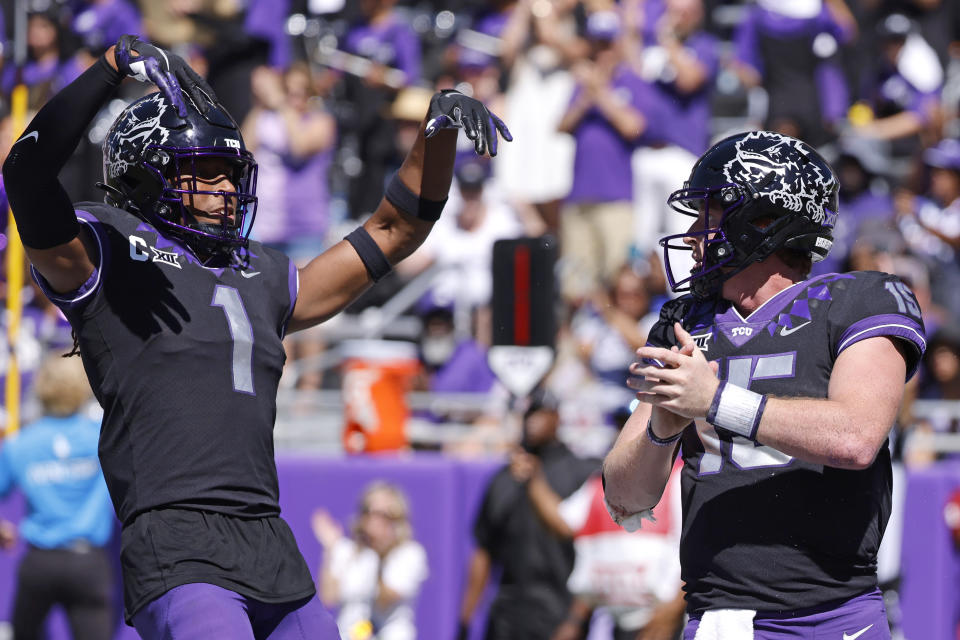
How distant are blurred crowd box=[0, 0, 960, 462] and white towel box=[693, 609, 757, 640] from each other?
4.74 meters

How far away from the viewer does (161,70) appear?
3562 millimetres

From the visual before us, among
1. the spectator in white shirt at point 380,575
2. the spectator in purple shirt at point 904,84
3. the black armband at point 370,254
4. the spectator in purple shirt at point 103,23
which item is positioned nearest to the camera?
the black armband at point 370,254

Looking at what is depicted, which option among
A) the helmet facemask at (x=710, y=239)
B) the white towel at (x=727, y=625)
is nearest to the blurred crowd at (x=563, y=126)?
the helmet facemask at (x=710, y=239)

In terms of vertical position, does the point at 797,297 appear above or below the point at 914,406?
→ above

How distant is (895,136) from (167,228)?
7634 mm

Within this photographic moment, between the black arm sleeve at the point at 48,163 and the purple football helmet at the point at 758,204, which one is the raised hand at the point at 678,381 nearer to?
the purple football helmet at the point at 758,204

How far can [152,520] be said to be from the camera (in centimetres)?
364

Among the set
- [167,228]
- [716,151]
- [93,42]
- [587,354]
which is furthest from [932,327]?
[93,42]

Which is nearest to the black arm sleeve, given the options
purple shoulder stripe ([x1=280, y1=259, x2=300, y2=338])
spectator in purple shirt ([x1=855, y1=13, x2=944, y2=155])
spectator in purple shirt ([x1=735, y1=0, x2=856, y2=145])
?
purple shoulder stripe ([x1=280, y1=259, x2=300, y2=338])

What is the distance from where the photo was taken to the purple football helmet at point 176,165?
3879 mm

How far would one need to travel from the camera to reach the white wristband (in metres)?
3.28

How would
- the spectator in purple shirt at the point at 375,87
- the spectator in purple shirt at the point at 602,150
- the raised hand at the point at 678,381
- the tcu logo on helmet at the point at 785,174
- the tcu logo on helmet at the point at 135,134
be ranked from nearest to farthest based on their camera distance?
the raised hand at the point at 678,381 < the tcu logo on helmet at the point at 785,174 < the tcu logo on helmet at the point at 135,134 < the spectator in purple shirt at the point at 602,150 < the spectator in purple shirt at the point at 375,87

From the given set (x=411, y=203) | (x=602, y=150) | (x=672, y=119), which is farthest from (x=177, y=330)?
(x=672, y=119)

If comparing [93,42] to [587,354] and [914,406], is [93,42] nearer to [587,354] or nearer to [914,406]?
[587,354]
